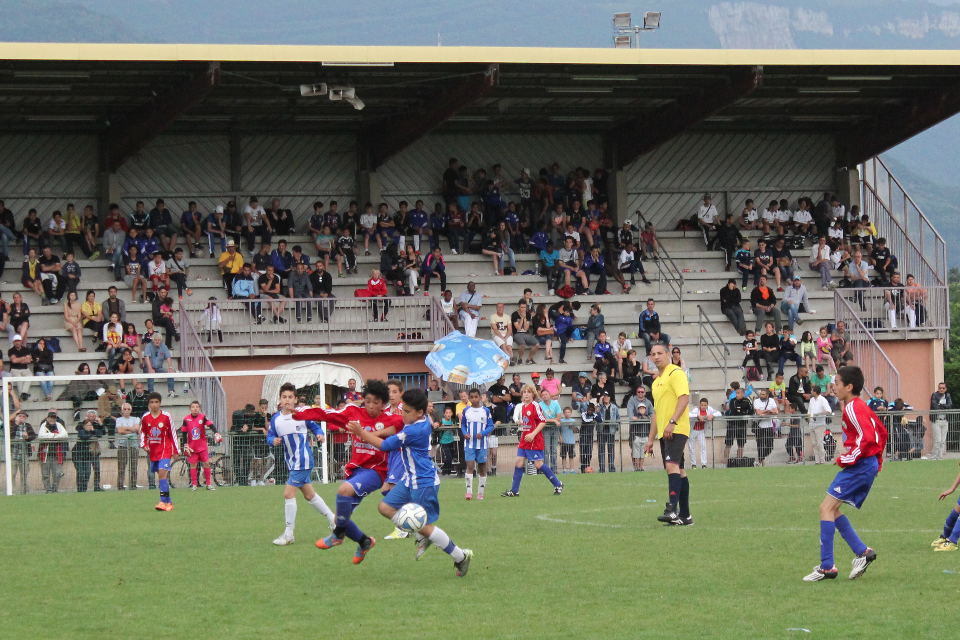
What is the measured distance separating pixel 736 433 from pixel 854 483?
15.8 m

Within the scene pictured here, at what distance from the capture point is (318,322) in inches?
1059

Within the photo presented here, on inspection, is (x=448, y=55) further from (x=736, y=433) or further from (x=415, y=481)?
(x=415, y=481)

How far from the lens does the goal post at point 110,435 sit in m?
21.8

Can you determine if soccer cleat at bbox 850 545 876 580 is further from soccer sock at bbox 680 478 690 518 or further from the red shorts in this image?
the red shorts

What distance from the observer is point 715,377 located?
2789cm

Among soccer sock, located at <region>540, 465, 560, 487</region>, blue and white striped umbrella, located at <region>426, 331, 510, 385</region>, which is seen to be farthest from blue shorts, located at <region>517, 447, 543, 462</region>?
blue and white striped umbrella, located at <region>426, 331, 510, 385</region>

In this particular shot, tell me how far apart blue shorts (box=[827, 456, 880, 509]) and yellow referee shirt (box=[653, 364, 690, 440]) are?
3.70 meters

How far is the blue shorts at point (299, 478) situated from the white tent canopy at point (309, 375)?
36.0 ft

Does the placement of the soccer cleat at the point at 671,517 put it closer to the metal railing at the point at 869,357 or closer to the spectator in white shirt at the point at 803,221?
the metal railing at the point at 869,357

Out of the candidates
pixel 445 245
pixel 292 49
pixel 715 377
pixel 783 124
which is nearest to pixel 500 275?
pixel 445 245

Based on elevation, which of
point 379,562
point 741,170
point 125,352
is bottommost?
point 379,562

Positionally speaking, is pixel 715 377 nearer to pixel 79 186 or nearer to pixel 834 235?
pixel 834 235

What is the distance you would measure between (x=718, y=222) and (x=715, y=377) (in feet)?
20.6

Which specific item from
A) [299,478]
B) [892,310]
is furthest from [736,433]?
[299,478]
